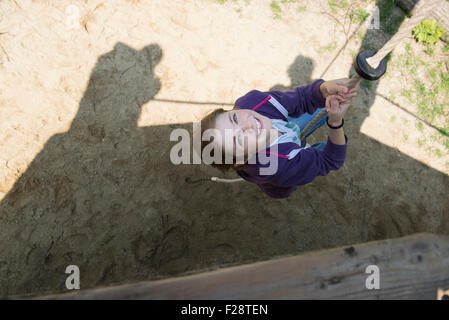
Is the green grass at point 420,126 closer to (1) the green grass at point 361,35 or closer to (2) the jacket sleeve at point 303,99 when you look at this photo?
(1) the green grass at point 361,35

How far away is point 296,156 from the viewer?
69.3 inches

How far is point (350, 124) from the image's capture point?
125 inches

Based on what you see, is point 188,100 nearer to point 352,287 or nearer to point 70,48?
point 70,48

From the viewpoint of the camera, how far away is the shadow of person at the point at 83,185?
248 centimetres

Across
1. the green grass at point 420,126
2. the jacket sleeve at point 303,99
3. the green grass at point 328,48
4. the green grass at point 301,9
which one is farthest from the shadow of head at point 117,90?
the green grass at point 420,126

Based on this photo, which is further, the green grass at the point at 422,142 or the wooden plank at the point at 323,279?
the green grass at the point at 422,142

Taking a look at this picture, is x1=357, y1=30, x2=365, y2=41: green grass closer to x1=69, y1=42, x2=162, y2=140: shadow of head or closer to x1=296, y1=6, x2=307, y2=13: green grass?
x1=296, y1=6, x2=307, y2=13: green grass

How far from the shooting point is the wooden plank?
1003mm

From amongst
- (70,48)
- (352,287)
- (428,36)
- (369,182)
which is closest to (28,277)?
(70,48)

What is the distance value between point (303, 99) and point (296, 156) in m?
0.47

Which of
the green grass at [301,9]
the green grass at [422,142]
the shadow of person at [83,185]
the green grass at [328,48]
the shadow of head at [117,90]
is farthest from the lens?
the green grass at [301,9]

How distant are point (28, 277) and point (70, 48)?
2.27 m
